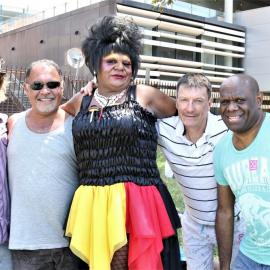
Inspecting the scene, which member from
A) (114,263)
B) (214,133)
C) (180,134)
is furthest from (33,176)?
(214,133)

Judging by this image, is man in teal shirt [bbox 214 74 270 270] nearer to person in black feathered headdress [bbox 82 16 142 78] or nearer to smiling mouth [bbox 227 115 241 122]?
smiling mouth [bbox 227 115 241 122]

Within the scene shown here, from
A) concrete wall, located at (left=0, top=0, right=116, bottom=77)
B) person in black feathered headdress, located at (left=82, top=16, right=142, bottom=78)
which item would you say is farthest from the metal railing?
person in black feathered headdress, located at (left=82, top=16, right=142, bottom=78)

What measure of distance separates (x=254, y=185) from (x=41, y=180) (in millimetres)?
1306

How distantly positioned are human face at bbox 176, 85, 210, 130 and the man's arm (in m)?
→ 0.49

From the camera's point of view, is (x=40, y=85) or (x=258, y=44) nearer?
(x=40, y=85)

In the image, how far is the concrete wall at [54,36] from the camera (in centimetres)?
2152

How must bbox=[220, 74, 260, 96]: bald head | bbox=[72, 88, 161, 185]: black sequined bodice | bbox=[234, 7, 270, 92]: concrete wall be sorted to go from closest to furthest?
1. bbox=[220, 74, 260, 96]: bald head
2. bbox=[72, 88, 161, 185]: black sequined bodice
3. bbox=[234, 7, 270, 92]: concrete wall

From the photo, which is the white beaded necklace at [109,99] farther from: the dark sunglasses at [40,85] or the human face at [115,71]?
the dark sunglasses at [40,85]

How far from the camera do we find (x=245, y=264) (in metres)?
2.61

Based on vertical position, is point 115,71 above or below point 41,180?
above

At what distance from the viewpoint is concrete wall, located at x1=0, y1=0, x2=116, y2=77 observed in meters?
21.5

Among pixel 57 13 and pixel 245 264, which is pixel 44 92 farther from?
pixel 57 13

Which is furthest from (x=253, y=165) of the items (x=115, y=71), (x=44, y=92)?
(x=44, y=92)

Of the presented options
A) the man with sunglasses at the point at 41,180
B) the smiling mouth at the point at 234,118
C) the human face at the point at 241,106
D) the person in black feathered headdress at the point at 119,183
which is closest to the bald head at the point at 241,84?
the human face at the point at 241,106
